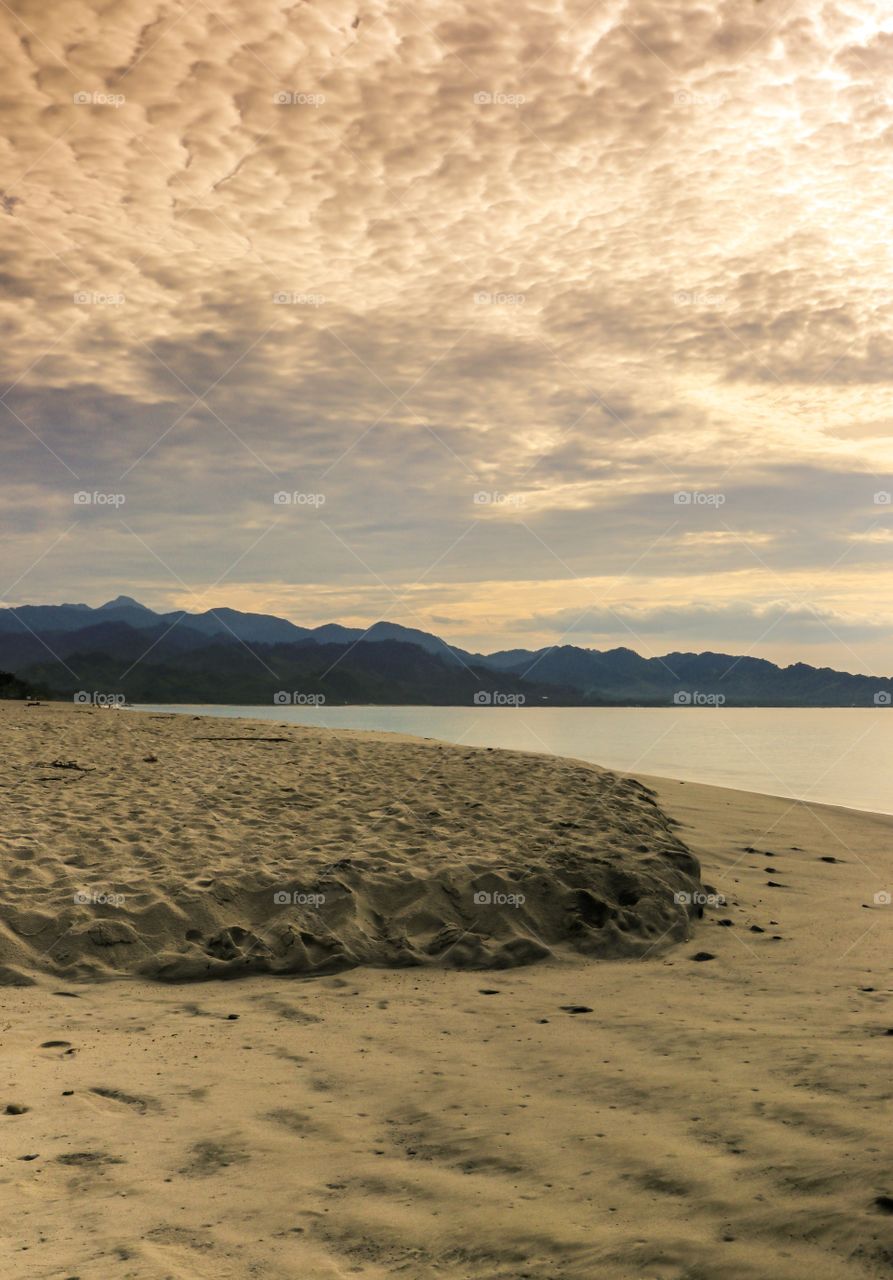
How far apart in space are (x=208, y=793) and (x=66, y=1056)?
Result: 23.9 ft

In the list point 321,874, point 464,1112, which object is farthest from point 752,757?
point 464,1112

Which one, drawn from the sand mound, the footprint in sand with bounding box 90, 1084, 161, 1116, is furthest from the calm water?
the footprint in sand with bounding box 90, 1084, 161, 1116

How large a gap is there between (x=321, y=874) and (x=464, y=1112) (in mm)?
4184

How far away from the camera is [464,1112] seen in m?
4.48

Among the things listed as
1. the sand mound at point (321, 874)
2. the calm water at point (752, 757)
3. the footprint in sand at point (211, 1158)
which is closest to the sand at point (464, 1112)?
the footprint in sand at point (211, 1158)

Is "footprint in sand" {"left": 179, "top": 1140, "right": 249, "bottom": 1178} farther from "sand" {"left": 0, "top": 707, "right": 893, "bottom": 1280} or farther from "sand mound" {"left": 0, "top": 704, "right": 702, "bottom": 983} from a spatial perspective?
"sand mound" {"left": 0, "top": 704, "right": 702, "bottom": 983}

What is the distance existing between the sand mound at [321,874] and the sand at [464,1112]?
0.39 feet

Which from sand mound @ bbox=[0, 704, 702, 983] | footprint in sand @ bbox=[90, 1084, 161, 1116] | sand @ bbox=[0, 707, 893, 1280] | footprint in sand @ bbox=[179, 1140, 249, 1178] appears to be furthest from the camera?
sand mound @ bbox=[0, 704, 702, 983]

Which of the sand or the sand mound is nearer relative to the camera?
the sand

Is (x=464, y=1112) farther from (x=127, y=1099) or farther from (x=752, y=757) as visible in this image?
(x=752, y=757)

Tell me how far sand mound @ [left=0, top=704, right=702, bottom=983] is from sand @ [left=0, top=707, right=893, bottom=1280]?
0.39 feet

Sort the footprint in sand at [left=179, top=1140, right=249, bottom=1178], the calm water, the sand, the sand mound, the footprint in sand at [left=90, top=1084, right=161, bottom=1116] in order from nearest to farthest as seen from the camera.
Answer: the sand < the footprint in sand at [left=179, top=1140, right=249, bottom=1178] < the footprint in sand at [left=90, top=1084, right=161, bottom=1116] < the sand mound < the calm water

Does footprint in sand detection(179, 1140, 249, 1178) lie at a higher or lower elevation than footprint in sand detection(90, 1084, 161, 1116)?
higher

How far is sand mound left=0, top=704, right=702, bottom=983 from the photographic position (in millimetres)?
7336
